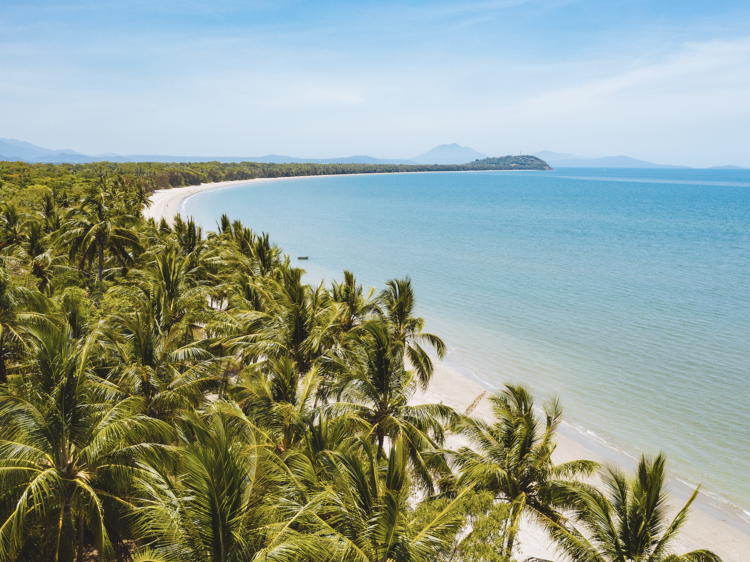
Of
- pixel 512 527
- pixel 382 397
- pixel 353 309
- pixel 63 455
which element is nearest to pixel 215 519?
pixel 63 455

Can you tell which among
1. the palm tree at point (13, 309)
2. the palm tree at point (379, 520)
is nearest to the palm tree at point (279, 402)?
the palm tree at point (379, 520)

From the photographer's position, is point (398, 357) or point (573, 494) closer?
point (573, 494)

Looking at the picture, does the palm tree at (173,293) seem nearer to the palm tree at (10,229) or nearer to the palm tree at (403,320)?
the palm tree at (403,320)

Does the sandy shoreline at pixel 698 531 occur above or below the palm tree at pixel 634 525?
below

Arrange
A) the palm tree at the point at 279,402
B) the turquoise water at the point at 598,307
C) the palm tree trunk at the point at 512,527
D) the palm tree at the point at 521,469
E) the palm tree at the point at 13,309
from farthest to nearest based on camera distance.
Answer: the turquoise water at the point at 598,307 < the palm tree at the point at 13,309 < the palm tree at the point at 279,402 < the palm tree at the point at 521,469 < the palm tree trunk at the point at 512,527

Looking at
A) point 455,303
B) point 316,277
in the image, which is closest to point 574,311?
point 455,303

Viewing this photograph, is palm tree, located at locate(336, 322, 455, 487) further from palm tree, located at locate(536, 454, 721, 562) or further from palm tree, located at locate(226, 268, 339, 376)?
palm tree, located at locate(536, 454, 721, 562)

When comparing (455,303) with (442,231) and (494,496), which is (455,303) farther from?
(442,231)
